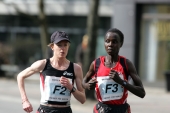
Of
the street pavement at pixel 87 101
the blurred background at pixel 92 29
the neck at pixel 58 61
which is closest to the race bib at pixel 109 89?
the neck at pixel 58 61

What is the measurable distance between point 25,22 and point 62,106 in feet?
75.5

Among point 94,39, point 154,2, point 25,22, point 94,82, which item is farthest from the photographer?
point 25,22

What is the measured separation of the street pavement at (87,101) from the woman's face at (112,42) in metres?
7.11

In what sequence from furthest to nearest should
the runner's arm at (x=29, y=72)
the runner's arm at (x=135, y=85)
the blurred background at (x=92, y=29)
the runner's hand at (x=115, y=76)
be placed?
the blurred background at (x=92, y=29) < the runner's arm at (x=29, y=72) < the runner's arm at (x=135, y=85) < the runner's hand at (x=115, y=76)

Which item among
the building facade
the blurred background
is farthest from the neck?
the building facade

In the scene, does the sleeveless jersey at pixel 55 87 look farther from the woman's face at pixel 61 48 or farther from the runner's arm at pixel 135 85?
the runner's arm at pixel 135 85

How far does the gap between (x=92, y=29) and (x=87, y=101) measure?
2.05 metres

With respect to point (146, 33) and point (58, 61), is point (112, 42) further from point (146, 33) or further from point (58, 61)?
point (146, 33)

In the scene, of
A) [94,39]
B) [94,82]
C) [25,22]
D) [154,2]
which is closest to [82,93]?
[94,82]

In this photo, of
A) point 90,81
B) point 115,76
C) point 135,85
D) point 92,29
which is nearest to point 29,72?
point 90,81

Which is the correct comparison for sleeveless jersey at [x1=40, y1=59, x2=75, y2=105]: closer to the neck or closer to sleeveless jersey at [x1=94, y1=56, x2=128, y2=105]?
the neck

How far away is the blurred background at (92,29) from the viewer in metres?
20.3

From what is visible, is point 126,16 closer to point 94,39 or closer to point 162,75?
point 162,75

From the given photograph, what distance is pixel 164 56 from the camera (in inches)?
821
